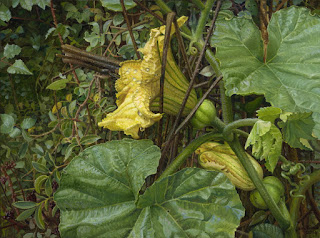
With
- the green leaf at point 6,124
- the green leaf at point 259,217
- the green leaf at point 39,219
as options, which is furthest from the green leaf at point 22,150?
the green leaf at point 259,217

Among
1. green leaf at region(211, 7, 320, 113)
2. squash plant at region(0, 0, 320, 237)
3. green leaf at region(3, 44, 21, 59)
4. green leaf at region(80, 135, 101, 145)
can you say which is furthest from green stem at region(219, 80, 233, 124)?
green leaf at region(3, 44, 21, 59)

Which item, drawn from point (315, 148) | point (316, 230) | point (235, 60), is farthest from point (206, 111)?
point (316, 230)

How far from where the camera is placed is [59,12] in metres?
1.15

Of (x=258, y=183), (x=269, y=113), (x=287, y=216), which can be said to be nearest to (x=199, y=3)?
(x=269, y=113)

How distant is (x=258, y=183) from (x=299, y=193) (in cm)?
17

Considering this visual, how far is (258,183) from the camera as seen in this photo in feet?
2.63

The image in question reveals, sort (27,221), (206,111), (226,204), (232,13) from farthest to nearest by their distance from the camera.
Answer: (27,221), (232,13), (206,111), (226,204)

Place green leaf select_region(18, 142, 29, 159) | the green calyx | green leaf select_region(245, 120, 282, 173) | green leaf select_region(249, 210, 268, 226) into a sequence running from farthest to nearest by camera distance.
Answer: green leaf select_region(18, 142, 29, 159) → green leaf select_region(249, 210, 268, 226) → the green calyx → green leaf select_region(245, 120, 282, 173)

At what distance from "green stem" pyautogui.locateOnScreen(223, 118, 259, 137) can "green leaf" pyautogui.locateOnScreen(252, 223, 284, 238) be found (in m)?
0.28

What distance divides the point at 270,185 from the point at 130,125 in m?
0.40

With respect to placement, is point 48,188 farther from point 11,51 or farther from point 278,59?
point 278,59

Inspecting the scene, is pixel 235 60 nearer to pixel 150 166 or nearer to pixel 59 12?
pixel 150 166

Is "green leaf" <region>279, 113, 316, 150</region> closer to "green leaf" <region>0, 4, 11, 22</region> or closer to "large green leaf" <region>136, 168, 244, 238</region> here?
"large green leaf" <region>136, 168, 244, 238</region>

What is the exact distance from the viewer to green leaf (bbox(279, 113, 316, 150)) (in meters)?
0.66
